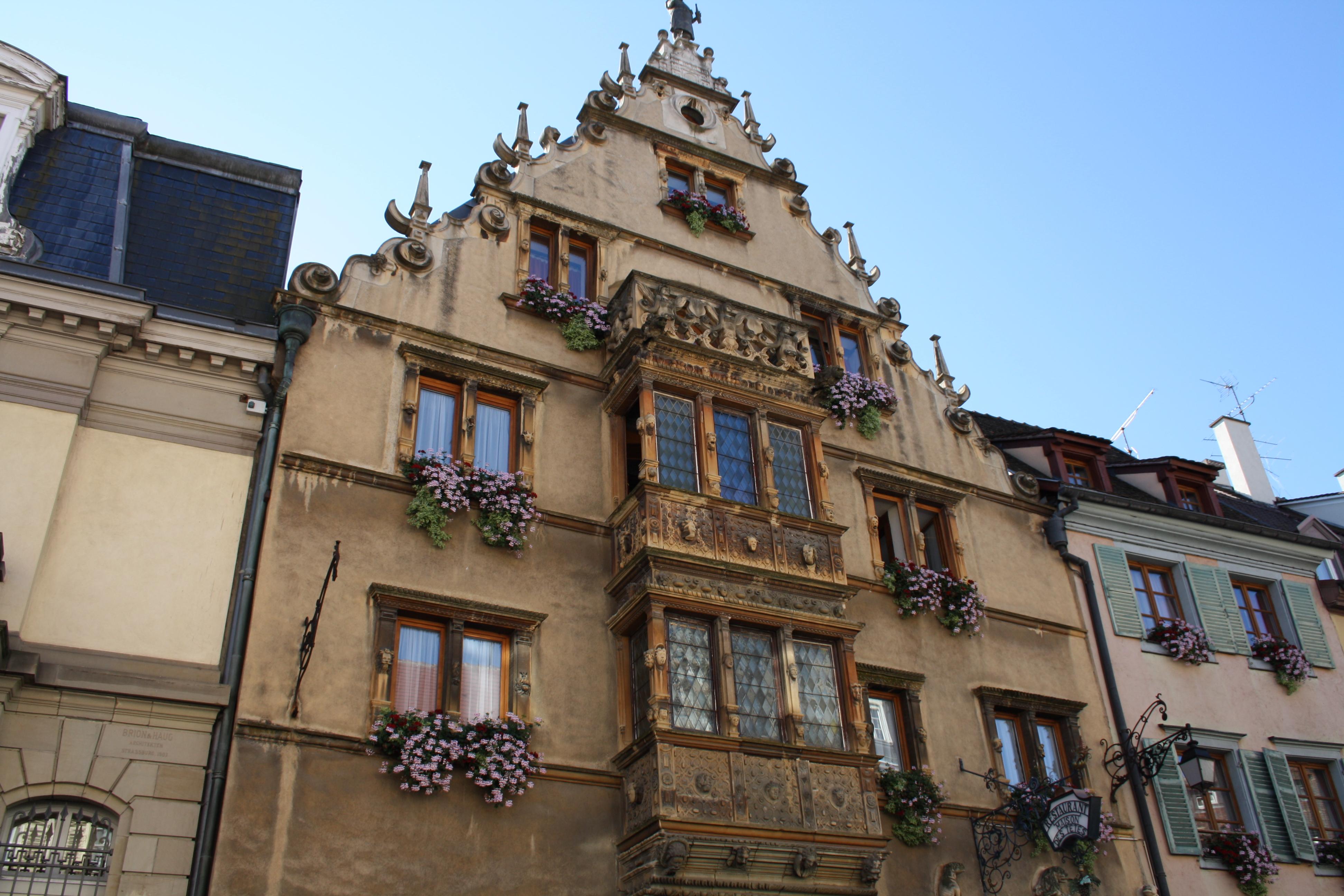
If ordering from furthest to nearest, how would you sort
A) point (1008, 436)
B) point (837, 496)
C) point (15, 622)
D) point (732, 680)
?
point (1008, 436), point (837, 496), point (732, 680), point (15, 622)

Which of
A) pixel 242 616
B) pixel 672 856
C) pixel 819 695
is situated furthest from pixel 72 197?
pixel 819 695

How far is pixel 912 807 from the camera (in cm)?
1455

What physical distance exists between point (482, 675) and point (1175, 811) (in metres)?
10.3

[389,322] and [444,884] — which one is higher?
[389,322]

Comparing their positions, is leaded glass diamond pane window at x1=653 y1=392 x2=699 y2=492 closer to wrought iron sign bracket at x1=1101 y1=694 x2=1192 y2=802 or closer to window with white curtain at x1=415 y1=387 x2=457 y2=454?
window with white curtain at x1=415 y1=387 x2=457 y2=454

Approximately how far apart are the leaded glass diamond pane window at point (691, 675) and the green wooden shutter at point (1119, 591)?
8066 mm

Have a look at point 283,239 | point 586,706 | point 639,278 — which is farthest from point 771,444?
point 283,239

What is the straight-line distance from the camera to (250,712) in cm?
1172

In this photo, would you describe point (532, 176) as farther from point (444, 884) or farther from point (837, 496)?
point (444, 884)

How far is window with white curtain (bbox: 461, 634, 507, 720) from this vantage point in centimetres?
1296

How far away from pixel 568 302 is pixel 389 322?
2699 mm

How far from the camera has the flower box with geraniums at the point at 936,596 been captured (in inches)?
650

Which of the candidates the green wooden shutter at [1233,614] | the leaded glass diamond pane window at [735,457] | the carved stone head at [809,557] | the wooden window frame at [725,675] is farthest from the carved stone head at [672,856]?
the green wooden shutter at [1233,614]

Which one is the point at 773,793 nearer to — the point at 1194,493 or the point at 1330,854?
the point at 1330,854
